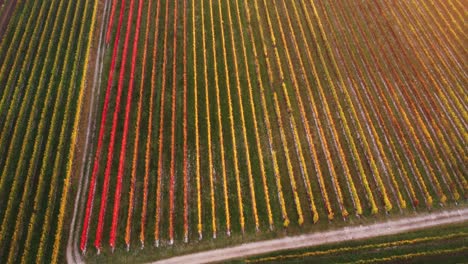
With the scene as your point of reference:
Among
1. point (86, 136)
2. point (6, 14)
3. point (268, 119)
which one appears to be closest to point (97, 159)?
point (86, 136)

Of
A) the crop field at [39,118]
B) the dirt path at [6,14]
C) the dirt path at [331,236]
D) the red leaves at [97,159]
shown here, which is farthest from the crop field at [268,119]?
the dirt path at [6,14]

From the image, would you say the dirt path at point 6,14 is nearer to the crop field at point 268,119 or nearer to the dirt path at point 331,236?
the crop field at point 268,119

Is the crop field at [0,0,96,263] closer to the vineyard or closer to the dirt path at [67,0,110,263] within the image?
the vineyard

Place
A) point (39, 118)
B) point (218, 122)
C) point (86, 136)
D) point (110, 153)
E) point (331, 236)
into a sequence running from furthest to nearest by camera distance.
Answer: point (218, 122) → point (39, 118) → point (86, 136) → point (110, 153) → point (331, 236)

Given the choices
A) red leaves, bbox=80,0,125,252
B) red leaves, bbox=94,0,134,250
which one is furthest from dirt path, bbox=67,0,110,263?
red leaves, bbox=94,0,134,250

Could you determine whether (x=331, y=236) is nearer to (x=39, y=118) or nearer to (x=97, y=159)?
(x=97, y=159)

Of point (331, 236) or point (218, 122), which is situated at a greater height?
point (218, 122)
